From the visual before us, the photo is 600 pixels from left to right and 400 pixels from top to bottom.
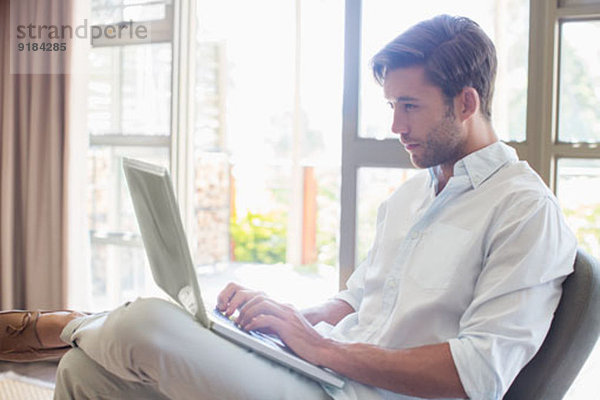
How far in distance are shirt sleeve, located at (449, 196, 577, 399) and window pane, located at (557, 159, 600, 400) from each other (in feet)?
3.43

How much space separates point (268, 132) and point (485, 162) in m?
4.92

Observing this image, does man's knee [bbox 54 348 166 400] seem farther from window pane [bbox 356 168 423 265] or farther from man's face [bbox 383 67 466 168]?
window pane [bbox 356 168 423 265]

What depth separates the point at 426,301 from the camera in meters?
1.28

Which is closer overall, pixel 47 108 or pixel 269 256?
pixel 47 108

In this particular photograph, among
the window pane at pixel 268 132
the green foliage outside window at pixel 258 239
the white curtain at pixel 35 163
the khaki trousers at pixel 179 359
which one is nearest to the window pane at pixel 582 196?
the khaki trousers at pixel 179 359

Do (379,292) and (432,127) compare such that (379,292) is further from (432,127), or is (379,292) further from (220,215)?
(220,215)

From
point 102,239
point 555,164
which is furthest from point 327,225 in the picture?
point 555,164

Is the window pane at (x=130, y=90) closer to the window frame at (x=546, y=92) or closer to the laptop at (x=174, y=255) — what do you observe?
the window frame at (x=546, y=92)

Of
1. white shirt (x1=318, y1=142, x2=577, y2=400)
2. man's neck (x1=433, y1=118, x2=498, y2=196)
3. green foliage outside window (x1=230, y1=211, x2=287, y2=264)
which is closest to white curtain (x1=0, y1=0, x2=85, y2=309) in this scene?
white shirt (x1=318, y1=142, x2=577, y2=400)

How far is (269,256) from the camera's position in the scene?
630cm

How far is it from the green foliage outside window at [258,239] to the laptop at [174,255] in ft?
16.4

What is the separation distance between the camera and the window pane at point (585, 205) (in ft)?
7.07

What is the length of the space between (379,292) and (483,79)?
495 mm

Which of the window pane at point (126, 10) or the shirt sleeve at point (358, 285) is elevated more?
the window pane at point (126, 10)
